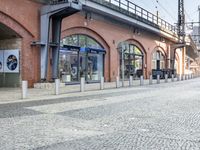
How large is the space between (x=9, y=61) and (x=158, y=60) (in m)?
29.8

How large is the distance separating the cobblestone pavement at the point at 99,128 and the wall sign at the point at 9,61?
37.3 ft

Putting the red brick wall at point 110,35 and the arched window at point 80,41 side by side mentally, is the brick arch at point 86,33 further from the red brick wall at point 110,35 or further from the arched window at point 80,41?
the arched window at point 80,41

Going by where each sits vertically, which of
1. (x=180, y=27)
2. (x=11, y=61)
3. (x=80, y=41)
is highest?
(x=180, y=27)

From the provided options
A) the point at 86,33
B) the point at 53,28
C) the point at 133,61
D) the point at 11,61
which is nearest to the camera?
the point at 11,61

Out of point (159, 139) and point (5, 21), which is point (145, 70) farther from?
point (159, 139)

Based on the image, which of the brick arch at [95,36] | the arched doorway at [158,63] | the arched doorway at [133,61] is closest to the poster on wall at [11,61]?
the brick arch at [95,36]

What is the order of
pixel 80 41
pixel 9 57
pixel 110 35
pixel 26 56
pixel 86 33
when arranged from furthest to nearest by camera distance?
pixel 110 35 < pixel 86 33 < pixel 80 41 < pixel 9 57 < pixel 26 56

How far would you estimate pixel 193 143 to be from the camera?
6934 millimetres

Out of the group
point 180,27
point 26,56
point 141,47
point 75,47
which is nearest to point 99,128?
point 26,56

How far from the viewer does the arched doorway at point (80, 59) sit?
27.6m

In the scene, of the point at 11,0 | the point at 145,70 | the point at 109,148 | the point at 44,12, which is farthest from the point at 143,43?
the point at 109,148

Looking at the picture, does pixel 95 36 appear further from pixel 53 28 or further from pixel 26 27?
pixel 26 27

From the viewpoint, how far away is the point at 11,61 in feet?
77.8

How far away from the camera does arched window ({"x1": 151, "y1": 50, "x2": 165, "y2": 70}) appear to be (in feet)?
156
